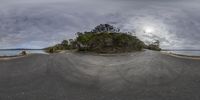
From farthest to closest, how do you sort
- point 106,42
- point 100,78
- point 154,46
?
point 154,46
point 106,42
point 100,78

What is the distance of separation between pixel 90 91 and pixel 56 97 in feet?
6.74

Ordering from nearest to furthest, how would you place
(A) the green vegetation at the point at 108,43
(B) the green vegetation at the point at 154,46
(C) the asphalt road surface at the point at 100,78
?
(C) the asphalt road surface at the point at 100,78, (A) the green vegetation at the point at 108,43, (B) the green vegetation at the point at 154,46

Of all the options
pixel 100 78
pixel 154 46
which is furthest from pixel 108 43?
pixel 100 78

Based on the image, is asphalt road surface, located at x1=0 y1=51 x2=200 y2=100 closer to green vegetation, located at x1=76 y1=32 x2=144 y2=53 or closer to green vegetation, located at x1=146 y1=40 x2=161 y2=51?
green vegetation, located at x1=76 y1=32 x2=144 y2=53

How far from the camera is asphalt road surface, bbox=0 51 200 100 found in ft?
63.7

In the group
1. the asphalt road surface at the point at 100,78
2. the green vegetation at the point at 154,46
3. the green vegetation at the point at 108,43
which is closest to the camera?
the asphalt road surface at the point at 100,78

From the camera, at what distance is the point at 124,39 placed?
30.1m

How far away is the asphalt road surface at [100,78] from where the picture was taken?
19406 mm

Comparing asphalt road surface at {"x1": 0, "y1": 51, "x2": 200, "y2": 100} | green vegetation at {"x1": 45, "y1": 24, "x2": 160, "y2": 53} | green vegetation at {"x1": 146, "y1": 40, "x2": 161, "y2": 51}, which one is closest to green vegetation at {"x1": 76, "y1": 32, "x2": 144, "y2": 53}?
green vegetation at {"x1": 45, "y1": 24, "x2": 160, "y2": 53}

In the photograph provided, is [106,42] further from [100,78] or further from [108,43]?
[100,78]

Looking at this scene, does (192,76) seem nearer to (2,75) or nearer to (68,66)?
(68,66)

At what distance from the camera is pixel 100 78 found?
880 inches

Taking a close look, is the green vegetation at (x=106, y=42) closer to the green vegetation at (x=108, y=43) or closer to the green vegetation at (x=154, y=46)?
the green vegetation at (x=108, y=43)

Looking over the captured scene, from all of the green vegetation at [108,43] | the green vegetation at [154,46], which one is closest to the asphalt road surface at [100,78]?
the green vegetation at [108,43]
